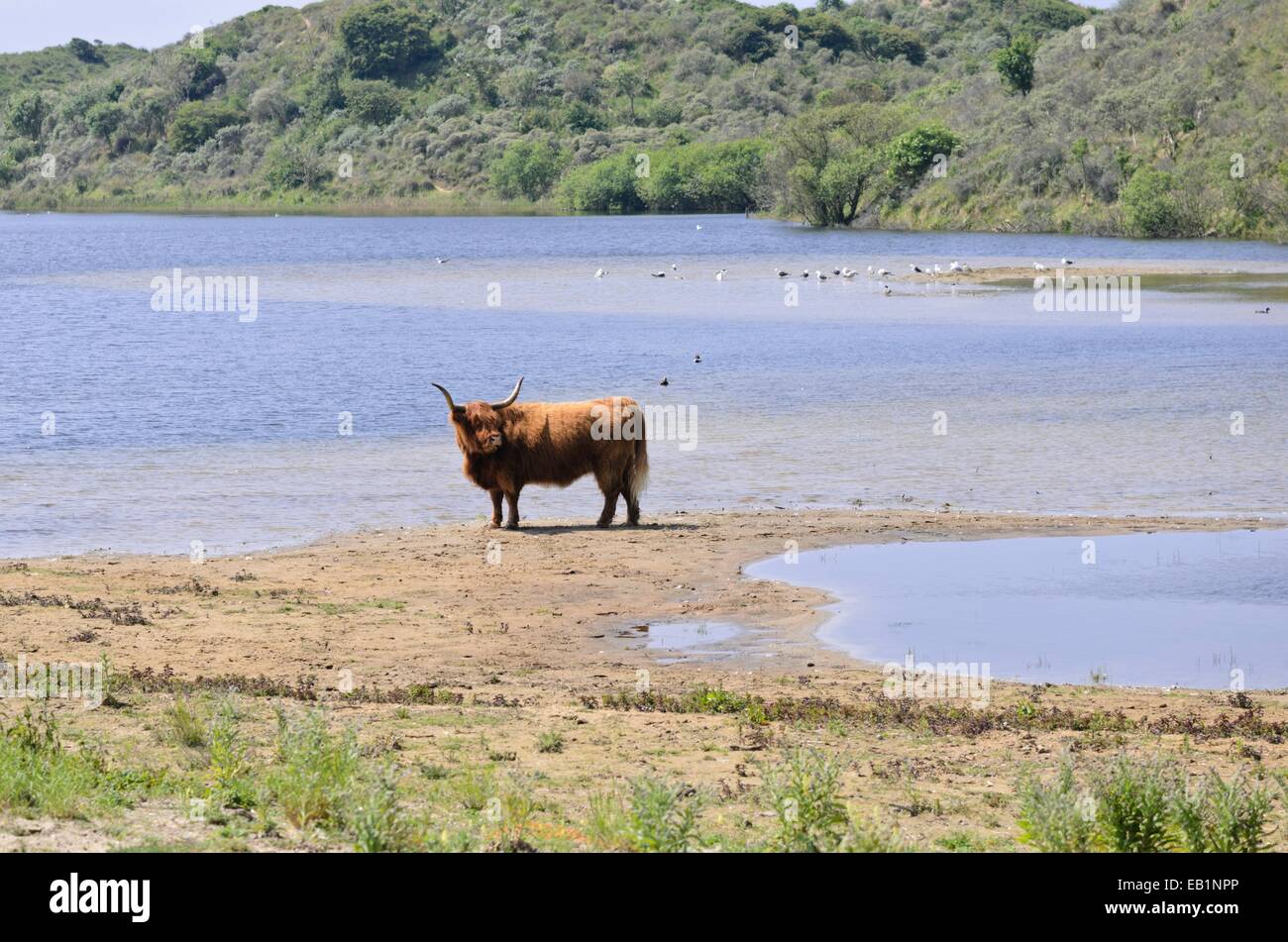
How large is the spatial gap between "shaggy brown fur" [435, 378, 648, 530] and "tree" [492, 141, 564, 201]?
140106mm

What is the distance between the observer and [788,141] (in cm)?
11244

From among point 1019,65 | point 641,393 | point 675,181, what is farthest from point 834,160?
point 641,393

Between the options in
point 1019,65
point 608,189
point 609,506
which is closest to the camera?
point 609,506

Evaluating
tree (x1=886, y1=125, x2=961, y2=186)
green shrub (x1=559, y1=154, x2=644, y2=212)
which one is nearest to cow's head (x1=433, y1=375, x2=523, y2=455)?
tree (x1=886, y1=125, x2=961, y2=186)

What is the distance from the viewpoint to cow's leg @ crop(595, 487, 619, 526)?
18453 mm

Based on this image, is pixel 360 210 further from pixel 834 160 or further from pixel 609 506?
pixel 609 506

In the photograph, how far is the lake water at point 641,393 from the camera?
20703 millimetres

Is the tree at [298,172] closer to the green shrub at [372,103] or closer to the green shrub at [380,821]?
the green shrub at [372,103]

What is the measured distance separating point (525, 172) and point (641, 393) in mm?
127445

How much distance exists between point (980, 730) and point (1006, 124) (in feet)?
325

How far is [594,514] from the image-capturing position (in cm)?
1988
